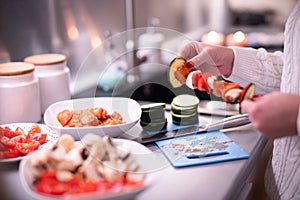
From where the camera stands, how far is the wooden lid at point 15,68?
3.40 feet

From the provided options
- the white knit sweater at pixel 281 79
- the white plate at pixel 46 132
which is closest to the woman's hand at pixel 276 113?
the white knit sweater at pixel 281 79

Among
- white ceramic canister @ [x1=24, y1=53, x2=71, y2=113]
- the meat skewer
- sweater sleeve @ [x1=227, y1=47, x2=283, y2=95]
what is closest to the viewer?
the meat skewer

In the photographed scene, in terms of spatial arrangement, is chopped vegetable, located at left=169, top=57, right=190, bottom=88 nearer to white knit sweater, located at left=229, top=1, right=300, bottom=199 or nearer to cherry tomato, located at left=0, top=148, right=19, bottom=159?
white knit sweater, located at left=229, top=1, right=300, bottom=199

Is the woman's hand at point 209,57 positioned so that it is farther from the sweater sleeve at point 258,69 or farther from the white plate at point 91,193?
the white plate at point 91,193

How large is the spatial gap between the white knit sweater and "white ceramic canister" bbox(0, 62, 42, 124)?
0.49 metres

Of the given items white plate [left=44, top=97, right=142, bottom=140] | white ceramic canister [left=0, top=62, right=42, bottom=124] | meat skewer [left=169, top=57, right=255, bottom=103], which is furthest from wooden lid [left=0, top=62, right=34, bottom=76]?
meat skewer [left=169, top=57, right=255, bottom=103]

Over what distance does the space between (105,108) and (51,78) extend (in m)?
0.21

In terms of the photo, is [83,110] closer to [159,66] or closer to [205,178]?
[159,66]

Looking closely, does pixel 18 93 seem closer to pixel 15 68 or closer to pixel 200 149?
pixel 15 68

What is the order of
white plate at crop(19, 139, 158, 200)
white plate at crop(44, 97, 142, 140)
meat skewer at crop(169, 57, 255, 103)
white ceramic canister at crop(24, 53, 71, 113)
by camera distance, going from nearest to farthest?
white plate at crop(19, 139, 158, 200) < meat skewer at crop(169, 57, 255, 103) < white plate at crop(44, 97, 142, 140) < white ceramic canister at crop(24, 53, 71, 113)

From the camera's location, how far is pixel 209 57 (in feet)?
3.33

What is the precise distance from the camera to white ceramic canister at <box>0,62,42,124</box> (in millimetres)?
1037

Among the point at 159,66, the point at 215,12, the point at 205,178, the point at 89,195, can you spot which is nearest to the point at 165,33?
the point at 159,66

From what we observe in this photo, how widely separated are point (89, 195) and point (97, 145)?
0.41ft
